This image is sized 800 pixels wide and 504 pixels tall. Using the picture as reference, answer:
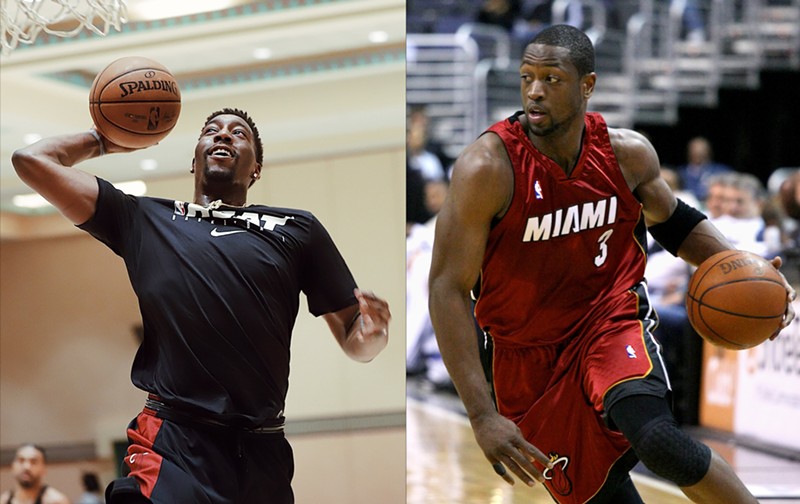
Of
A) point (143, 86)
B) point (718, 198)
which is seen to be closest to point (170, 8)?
point (143, 86)

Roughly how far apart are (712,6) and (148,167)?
924 centimetres

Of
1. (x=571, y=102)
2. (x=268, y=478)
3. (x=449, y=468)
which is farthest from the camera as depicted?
(x=449, y=468)

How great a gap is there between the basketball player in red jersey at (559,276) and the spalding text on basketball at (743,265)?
4.2 inches

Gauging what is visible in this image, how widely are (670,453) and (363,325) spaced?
0.96m

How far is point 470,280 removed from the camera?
11.2 ft

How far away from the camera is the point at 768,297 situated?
3609 millimetres

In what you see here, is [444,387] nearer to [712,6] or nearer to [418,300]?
[418,300]

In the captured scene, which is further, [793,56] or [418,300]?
[793,56]

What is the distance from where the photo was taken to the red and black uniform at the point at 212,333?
3.18 m

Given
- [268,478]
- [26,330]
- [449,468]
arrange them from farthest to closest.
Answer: [449,468] → [26,330] → [268,478]

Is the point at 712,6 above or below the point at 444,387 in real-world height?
above

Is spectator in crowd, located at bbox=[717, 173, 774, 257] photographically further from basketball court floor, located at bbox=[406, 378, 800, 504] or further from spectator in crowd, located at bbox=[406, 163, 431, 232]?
spectator in crowd, located at bbox=[406, 163, 431, 232]

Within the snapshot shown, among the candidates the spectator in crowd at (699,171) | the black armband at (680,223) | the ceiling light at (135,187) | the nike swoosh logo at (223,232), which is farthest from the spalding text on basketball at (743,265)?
the spectator in crowd at (699,171)

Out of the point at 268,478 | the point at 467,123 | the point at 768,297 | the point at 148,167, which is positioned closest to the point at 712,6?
the point at 467,123
